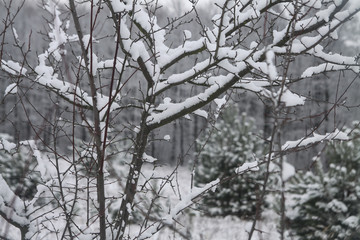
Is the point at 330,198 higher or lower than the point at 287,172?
higher

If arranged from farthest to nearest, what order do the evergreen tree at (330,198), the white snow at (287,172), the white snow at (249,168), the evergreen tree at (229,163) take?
the evergreen tree at (229,163)
the evergreen tree at (330,198)
the white snow at (249,168)
the white snow at (287,172)


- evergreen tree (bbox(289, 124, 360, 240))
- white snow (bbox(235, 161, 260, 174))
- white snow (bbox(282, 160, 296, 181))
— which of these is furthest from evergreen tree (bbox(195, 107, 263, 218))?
white snow (bbox(282, 160, 296, 181))

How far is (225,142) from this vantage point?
1018 centimetres

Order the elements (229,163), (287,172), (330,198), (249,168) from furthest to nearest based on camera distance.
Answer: (229,163), (330,198), (249,168), (287,172)

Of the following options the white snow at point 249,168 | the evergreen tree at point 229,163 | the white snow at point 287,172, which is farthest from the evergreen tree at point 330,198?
the white snow at point 287,172

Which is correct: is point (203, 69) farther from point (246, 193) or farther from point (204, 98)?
point (246, 193)

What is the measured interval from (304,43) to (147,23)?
1.24m

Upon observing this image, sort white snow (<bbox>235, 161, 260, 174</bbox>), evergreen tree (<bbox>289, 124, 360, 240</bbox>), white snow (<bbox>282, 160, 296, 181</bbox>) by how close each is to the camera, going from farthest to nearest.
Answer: evergreen tree (<bbox>289, 124, 360, 240</bbox>) → white snow (<bbox>235, 161, 260, 174</bbox>) → white snow (<bbox>282, 160, 296, 181</bbox>)

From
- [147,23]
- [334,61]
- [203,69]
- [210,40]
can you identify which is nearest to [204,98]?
[203,69]

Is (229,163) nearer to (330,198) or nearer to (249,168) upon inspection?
(330,198)

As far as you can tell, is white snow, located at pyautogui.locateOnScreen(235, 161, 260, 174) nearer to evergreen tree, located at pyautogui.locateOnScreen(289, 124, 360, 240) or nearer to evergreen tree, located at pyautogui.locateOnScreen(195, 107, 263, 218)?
evergreen tree, located at pyautogui.locateOnScreen(289, 124, 360, 240)

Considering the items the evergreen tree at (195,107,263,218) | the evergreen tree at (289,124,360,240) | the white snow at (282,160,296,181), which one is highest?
the evergreen tree at (195,107,263,218)

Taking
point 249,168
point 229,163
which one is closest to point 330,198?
point 229,163

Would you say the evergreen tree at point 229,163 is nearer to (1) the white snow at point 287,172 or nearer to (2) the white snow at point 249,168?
(2) the white snow at point 249,168
